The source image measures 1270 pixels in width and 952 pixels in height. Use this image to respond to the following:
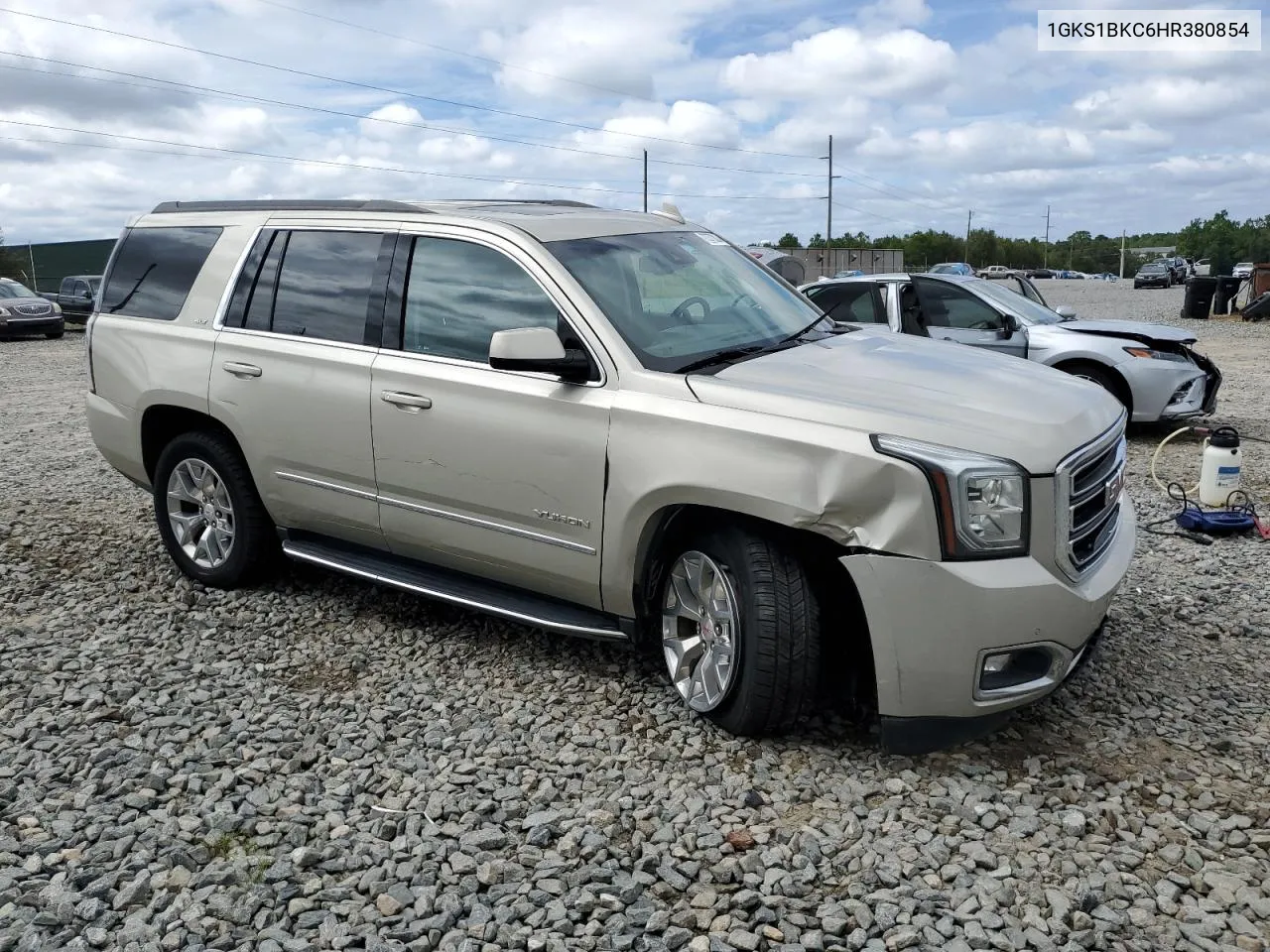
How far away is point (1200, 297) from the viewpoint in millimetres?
27062

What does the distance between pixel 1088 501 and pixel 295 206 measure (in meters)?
3.87

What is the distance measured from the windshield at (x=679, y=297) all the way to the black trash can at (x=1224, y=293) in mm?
25919

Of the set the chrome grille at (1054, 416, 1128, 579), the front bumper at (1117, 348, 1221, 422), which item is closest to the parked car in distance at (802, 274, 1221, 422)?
the front bumper at (1117, 348, 1221, 422)

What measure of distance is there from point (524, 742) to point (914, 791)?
1.40m

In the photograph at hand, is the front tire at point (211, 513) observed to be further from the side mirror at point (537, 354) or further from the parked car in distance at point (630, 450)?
the side mirror at point (537, 354)

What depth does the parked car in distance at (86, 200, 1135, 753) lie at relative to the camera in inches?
137

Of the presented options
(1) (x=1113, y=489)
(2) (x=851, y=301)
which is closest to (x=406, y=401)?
(1) (x=1113, y=489)

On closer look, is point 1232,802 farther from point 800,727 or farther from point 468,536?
point 468,536

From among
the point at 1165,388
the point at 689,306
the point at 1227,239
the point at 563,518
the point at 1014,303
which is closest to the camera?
the point at 563,518

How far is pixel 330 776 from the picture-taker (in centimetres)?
383

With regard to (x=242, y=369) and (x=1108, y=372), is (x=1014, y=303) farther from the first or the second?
(x=242, y=369)

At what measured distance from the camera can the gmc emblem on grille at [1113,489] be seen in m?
4.01

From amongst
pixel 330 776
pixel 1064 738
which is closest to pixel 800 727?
pixel 1064 738

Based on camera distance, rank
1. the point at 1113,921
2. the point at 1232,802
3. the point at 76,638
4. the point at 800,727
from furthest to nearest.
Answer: the point at 76,638
the point at 800,727
the point at 1232,802
the point at 1113,921
